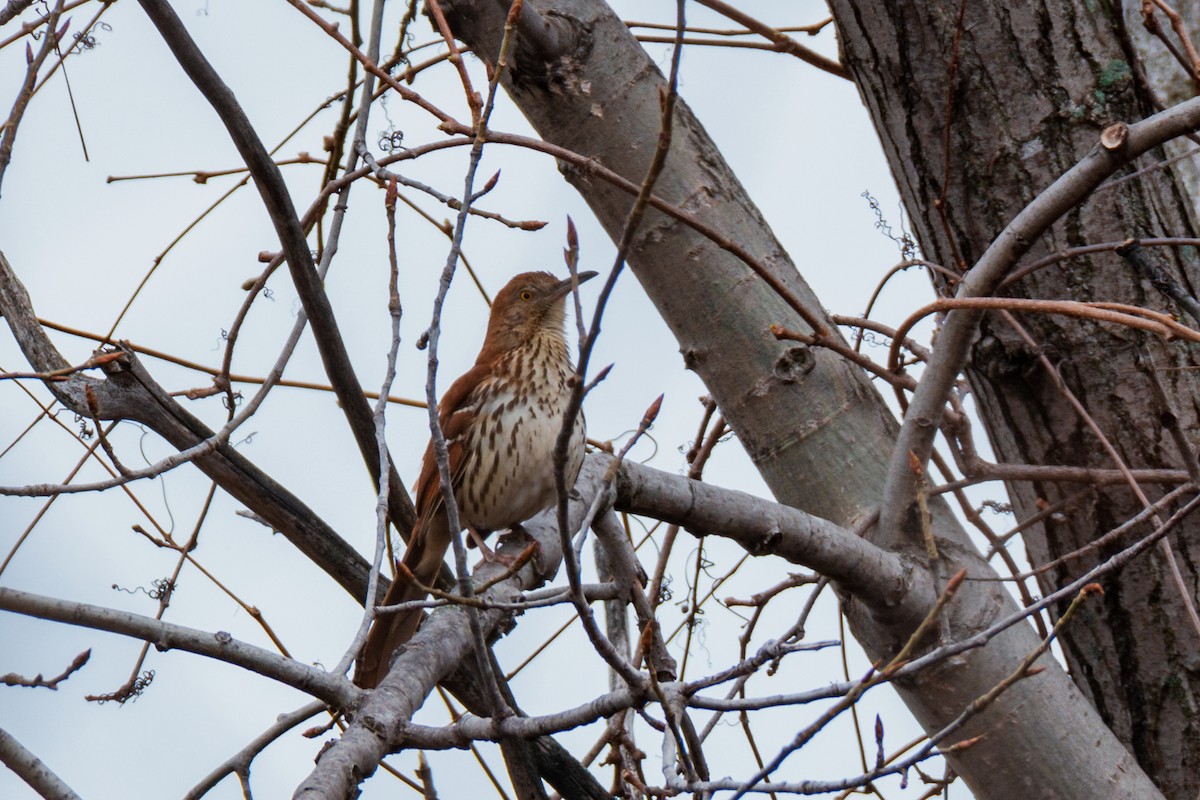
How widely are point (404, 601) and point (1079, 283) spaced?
6.35 feet

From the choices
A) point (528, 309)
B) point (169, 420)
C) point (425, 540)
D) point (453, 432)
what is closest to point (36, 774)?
point (169, 420)

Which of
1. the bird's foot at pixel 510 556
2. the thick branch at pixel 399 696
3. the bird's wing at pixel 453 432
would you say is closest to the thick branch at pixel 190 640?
the thick branch at pixel 399 696

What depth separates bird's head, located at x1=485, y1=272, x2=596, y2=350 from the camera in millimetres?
4652

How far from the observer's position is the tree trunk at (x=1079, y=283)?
2.88 m

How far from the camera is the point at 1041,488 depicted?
121 inches

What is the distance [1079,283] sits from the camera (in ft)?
9.65

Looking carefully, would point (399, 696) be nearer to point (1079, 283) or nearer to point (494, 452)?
point (1079, 283)

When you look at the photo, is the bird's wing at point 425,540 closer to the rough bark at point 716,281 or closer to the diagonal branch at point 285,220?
the diagonal branch at point 285,220

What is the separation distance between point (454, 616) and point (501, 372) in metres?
1.95

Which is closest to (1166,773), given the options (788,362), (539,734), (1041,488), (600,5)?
(1041,488)

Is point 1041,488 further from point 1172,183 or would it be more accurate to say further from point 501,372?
point 501,372

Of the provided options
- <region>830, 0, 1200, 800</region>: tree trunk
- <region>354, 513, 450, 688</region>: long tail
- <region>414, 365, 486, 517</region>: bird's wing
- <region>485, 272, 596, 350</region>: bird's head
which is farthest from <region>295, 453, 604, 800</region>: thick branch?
<region>485, 272, 596, 350</region>: bird's head

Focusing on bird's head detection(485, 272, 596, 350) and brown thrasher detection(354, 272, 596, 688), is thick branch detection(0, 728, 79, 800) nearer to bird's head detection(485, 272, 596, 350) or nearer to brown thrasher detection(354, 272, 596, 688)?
brown thrasher detection(354, 272, 596, 688)

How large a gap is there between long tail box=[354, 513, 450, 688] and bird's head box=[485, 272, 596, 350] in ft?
3.16
